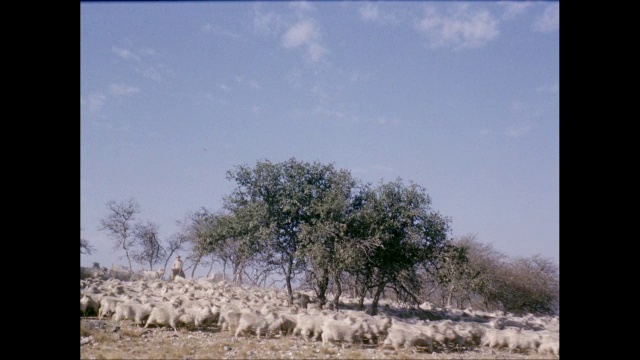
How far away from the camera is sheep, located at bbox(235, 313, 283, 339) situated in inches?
310

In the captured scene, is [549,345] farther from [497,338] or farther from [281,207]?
[281,207]

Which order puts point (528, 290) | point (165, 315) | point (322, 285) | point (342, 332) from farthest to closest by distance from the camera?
point (528, 290), point (322, 285), point (165, 315), point (342, 332)

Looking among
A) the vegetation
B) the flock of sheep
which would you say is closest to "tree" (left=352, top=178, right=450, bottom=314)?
the vegetation

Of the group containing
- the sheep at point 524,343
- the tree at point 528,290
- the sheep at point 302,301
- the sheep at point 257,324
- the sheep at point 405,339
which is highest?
the sheep at point 257,324

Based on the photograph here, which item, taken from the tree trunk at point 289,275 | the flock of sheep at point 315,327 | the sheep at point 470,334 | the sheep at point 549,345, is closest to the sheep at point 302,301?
the tree trunk at point 289,275

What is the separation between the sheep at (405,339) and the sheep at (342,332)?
0.47 meters

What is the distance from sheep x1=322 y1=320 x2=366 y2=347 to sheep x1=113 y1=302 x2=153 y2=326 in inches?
123

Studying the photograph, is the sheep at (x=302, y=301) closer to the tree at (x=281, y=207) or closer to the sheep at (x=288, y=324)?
the tree at (x=281, y=207)

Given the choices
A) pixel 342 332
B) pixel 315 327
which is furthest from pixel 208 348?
pixel 342 332

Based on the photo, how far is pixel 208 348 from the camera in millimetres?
6844

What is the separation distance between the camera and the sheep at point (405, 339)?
7.79 meters

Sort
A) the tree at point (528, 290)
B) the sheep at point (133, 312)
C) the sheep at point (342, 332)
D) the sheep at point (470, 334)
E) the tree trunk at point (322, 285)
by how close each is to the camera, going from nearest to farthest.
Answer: the sheep at point (342, 332), the sheep at point (133, 312), the sheep at point (470, 334), the tree trunk at point (322, 285), the tree at point (528, 290)

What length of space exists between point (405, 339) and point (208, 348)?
329 cm
